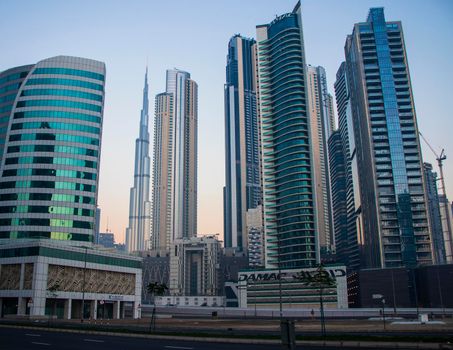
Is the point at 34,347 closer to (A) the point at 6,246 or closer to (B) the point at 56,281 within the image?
(B) the point at 56,281

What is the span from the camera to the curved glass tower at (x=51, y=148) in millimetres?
124812

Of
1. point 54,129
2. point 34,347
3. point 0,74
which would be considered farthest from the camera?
point 0,74

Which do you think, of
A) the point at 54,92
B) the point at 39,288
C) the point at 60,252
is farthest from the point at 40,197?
the point at 54,92

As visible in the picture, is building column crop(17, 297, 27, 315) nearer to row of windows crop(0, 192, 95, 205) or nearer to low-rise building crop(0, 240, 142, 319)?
low-rise building crop(0, 240, 142, 319)

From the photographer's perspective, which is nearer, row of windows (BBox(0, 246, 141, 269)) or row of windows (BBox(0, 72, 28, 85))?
row of windows (BBox(0, 246, 141, 269))

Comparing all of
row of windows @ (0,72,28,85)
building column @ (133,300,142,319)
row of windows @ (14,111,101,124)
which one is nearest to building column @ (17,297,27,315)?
building column @ (133,300,142,319)

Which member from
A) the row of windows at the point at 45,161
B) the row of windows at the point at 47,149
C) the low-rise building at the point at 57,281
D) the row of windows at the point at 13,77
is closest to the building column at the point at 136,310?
the low-rise building at the point at 57,281

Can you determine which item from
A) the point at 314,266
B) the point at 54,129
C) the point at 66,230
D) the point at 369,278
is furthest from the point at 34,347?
the point at 314,266

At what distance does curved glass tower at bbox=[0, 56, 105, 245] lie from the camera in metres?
125

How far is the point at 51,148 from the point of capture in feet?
425

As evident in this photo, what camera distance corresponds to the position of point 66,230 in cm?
12569

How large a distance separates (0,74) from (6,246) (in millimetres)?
67546

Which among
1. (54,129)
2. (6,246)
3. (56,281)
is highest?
(54,129)

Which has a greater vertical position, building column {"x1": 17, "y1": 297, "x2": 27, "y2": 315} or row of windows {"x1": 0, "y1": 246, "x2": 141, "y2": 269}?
row of windows {"x1": 0, "y1": 246, "x2": 141, "y2": 269}
